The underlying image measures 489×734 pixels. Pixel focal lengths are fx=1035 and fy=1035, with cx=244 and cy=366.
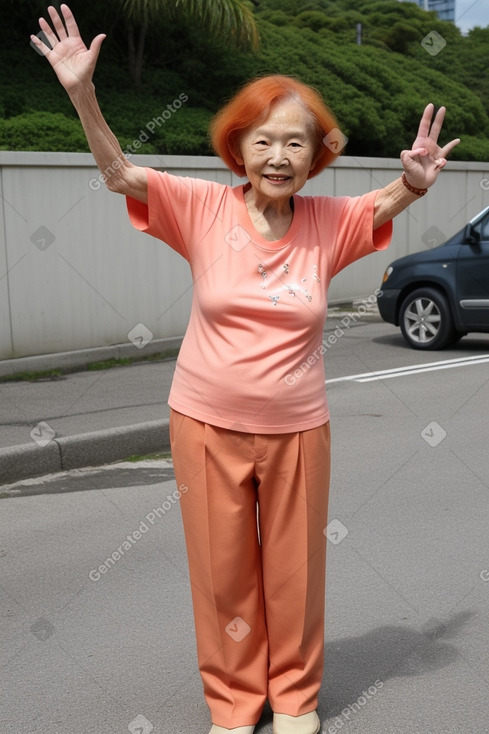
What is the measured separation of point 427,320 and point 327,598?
7.70 meters

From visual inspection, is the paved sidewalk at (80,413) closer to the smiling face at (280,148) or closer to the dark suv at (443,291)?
the dark suv at (443,291)

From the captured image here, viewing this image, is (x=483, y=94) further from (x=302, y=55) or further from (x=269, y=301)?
(x=269, y=301)

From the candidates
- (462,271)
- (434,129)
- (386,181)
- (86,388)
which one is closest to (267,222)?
(434,129)

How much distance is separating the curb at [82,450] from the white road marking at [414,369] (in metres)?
2.74

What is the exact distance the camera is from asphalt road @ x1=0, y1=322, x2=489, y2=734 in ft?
11.5

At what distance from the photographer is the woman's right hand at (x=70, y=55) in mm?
2807

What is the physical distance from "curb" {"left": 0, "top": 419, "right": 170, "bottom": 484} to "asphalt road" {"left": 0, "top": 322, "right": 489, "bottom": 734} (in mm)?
168

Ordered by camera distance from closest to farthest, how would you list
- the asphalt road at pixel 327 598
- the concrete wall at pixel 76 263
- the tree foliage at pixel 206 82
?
the asphalt road at pixel 327 598 → the concrete wall at pixel 76 263 → the tree foliage at pixel 206 82

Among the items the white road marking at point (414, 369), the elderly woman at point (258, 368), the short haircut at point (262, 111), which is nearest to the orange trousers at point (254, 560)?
the elderly woman at point (258, 368)

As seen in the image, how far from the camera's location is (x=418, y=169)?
10.0 feet

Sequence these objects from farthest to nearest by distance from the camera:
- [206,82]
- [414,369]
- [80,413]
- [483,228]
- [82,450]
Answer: [206,82], [483,228], [414,369], [80,413], [82,450]

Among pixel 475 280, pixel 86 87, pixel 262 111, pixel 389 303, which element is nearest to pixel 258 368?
pixel 262 111

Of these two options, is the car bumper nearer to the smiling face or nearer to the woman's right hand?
the smiling face

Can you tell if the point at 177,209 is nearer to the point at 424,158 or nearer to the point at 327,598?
the point at 424,158
